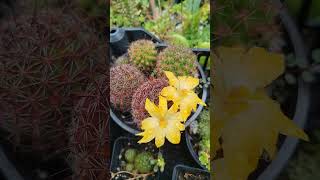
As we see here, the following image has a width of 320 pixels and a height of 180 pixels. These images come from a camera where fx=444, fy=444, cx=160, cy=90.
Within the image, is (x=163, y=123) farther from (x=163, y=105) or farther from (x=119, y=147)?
(x=119, y=147)

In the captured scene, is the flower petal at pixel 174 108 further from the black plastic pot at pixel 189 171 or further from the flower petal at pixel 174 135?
the black plastic pot at pixel 189 171

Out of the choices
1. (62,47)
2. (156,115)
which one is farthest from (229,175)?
(62,47)

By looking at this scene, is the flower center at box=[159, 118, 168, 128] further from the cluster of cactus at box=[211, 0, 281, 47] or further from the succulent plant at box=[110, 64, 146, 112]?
the cluster of cactus at box=[211, 0, 281, 47]

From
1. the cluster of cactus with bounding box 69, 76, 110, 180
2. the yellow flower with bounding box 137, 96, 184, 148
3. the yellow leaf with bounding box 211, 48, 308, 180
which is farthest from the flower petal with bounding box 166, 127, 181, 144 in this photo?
the cluster of cactus with bounding box 69, 76, 110, 180

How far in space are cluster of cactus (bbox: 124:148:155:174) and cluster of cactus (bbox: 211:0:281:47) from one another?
38 centimetres

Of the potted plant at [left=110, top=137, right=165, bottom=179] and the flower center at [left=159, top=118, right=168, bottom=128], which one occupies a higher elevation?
the flower center at [left=159, top=118, right=168, bottom=128]

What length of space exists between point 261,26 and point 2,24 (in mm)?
757

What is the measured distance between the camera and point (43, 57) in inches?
50.2

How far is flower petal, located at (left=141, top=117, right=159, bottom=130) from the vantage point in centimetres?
122

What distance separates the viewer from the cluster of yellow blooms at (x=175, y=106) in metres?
1.21

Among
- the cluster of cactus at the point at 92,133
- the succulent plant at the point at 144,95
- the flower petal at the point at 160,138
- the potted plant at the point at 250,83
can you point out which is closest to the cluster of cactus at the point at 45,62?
the cluster of cactus at the point at 92,133

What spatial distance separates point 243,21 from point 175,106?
0.99 feet

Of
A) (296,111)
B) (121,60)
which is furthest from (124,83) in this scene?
(296,111)

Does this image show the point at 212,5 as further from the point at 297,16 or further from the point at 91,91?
the point at 91,91
